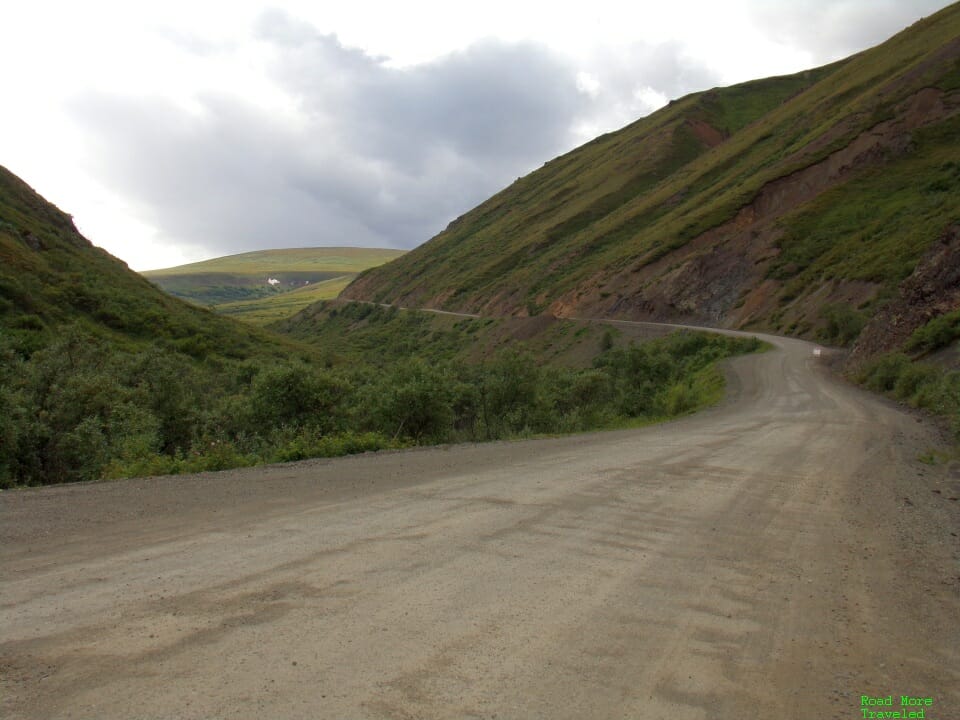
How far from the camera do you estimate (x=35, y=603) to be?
472 cm

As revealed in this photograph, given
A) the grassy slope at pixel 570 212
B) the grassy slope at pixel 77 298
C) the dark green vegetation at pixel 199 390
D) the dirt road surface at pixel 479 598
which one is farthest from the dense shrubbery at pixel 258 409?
the grassy slope at pixel 570 212

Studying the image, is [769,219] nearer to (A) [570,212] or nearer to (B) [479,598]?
(A) [570,212]

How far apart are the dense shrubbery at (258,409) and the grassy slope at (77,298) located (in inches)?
350

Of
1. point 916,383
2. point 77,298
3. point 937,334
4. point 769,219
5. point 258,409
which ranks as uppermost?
point 769,219

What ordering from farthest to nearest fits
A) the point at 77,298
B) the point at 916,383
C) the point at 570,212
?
the point at 570,212
the point at 77,298
the point at 916,383

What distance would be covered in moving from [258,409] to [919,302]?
98.6ft

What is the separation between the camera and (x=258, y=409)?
64.7ft

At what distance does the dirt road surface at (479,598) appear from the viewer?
11.9ft

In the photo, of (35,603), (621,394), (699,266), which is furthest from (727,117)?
(35,603)

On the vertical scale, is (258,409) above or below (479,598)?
above

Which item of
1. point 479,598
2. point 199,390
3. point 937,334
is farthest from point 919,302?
point 479,598

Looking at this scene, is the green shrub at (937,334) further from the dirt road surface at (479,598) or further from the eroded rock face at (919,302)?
the dirt road surface at (479,598)

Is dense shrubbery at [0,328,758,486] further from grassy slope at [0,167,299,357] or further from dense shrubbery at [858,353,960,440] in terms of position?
grassy slope at [0,167,299,357]

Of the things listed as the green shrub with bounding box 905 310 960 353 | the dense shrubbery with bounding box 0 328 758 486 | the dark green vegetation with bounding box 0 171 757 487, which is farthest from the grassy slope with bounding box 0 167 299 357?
the green shrub with bounding box 905 310 960 353
